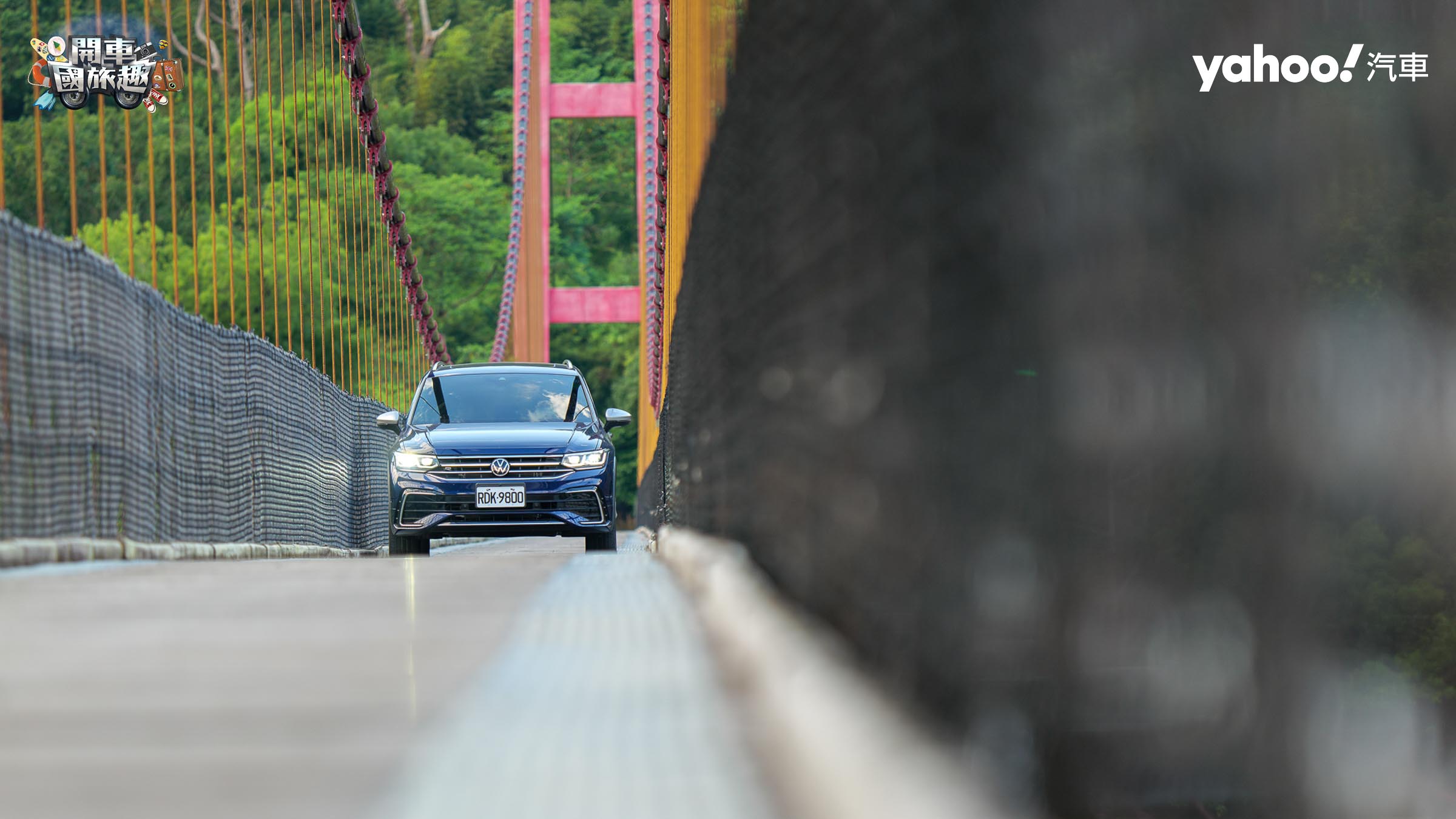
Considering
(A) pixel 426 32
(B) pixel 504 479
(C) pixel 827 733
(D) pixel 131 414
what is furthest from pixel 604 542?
(A) pixel 426 32

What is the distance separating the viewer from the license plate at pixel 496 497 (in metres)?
9.45

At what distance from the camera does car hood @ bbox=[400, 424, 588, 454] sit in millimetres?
9547

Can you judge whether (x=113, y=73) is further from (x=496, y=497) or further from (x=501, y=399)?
(x=496, y=497)

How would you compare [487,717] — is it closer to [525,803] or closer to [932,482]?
[525,803]

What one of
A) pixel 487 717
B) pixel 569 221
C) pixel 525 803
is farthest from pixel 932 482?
pixel 569 221

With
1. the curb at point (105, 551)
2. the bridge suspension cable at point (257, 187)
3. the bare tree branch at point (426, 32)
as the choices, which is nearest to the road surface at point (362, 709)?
the curb at point (105, 551)

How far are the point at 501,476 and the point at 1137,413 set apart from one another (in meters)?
7.95

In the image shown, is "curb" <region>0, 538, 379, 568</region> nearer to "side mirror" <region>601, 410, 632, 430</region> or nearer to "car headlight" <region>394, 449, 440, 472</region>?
"car headlight" <region>394, 449, 440, 472</region>

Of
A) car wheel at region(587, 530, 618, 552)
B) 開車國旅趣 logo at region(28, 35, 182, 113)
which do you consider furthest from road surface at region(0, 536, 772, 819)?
開車國旅趣 logo at region(28, 35, 182, 113)

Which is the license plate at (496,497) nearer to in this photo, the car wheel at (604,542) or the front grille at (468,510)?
the front grille at (468,510)

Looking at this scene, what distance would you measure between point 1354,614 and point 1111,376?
54cm

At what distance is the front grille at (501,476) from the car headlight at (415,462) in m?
0.04

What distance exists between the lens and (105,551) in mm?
5988

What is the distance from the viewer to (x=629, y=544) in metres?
15.8
